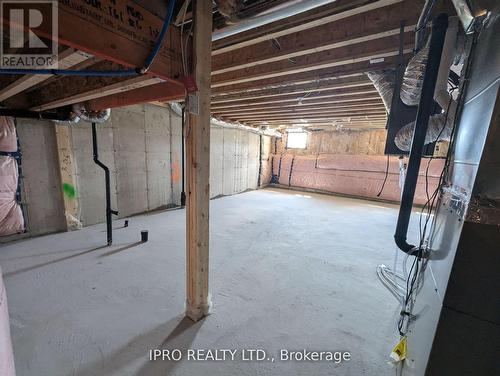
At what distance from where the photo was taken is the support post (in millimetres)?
1359

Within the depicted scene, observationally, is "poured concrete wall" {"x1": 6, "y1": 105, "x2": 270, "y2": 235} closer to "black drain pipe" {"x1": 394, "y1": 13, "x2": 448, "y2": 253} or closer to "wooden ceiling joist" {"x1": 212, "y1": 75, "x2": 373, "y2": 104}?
"wooden ceiling joist" {"x1": 212, "y1": 75, "x2": 373, "y2": 104}

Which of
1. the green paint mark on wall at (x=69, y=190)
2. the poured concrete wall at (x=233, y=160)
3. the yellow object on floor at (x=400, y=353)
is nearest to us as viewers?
the yellow object on floor at (x=400, y=353)

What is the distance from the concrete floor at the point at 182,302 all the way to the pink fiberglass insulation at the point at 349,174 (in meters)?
3.58

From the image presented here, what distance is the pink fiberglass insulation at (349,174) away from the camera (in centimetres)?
589

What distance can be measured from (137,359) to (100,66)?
207 centimetres

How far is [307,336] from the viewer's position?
1.54 meters

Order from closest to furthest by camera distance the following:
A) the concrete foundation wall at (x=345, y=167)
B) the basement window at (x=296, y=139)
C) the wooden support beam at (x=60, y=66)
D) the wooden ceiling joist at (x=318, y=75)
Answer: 1. the wooden support beam at (x=60, y=66)
2. the wooden ceiling joist at (x=318, y=75)
3. the concrete foundation wall at (x=345, y=167)
4. the basement window at (x=296, y=139)

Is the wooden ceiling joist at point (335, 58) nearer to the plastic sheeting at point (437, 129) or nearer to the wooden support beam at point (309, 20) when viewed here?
the wooden support beam at point (309, 20)

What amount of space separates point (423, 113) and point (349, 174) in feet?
19.3

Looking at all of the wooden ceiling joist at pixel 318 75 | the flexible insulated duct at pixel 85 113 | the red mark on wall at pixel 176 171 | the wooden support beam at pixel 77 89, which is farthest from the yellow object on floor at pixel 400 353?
the red mark on wall at pixel 176 171

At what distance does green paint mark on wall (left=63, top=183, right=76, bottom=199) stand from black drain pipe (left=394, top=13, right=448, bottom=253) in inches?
159

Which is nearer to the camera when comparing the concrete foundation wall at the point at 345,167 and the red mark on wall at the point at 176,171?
the red mark on wall at the point at 176,171

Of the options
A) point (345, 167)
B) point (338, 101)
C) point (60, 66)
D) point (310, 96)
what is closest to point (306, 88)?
point (310, 96)

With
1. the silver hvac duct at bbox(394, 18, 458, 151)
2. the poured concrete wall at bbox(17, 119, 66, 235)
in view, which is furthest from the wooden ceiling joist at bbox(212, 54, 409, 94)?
the poured concrete wall at bbox(17, 119, 66, 235)
